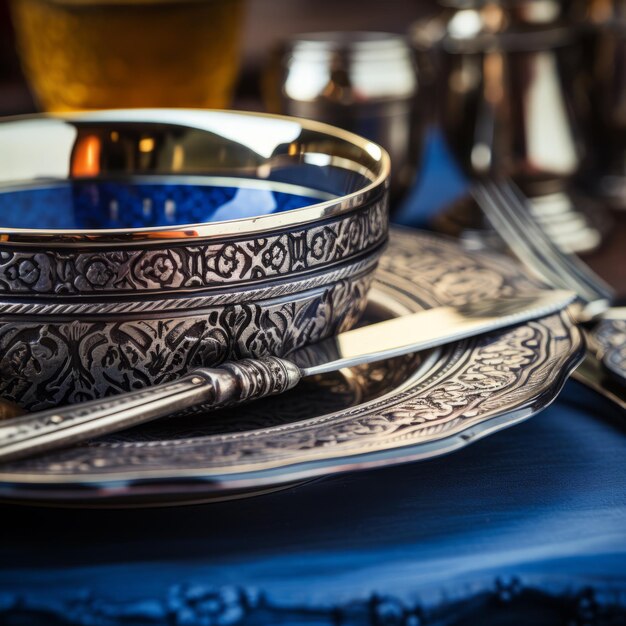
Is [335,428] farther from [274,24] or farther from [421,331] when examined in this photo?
[274,24]

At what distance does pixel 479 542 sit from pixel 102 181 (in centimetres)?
32

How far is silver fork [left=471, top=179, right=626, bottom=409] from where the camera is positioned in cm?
48

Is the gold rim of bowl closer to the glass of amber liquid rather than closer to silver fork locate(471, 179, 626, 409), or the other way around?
silver fork locate(471, 179, 626, 409)

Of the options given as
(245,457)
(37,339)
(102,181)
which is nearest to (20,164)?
(102,181)

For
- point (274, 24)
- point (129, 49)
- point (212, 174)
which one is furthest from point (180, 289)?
point (274, 24)

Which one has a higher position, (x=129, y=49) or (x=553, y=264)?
(x=129, y=49)

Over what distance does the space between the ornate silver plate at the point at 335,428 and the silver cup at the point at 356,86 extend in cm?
25

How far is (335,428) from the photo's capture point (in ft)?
1.16

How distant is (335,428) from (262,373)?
0.05 meters

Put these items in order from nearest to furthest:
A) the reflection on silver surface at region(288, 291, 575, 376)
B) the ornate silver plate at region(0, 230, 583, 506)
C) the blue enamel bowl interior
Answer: the ornate silver plate at region(0, 230, 583, 506), the reflection on silver surface at region(288, 291, 575, 376), the blue enamel bowl interior

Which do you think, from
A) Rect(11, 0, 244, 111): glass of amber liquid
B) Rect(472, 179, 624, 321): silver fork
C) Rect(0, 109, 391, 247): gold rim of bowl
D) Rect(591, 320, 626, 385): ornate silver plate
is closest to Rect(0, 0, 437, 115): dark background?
Rect(11, 0, 244, 111): glass of amber liquid

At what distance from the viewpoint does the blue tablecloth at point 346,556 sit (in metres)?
0.33

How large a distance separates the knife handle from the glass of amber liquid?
467 mm

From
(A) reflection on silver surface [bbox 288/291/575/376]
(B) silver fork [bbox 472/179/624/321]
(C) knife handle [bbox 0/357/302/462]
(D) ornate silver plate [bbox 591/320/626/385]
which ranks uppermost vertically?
(C) knife handle [bbox 0/357/302/462]
